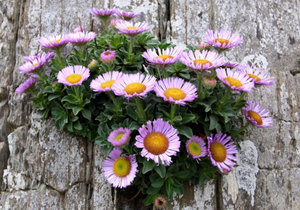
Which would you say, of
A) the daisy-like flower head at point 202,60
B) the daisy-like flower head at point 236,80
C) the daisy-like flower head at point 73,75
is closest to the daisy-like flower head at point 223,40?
the daisy-like flower head at point 202,60

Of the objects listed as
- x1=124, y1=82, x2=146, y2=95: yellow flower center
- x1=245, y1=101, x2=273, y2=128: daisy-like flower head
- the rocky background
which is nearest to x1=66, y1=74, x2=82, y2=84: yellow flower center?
x1=124, y1=82, x2=146, y2=95: yellow flower center

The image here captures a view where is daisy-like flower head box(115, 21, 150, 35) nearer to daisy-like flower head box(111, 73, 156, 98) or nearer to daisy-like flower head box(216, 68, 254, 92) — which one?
daisy-like flower head box(111, 73, 156, 98)

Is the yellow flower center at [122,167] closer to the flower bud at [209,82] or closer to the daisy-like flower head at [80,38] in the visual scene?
the flower bud at [209,82]

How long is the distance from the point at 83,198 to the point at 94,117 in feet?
2.01

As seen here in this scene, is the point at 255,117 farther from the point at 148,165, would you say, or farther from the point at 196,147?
the point at 148,165

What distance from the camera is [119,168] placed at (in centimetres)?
194

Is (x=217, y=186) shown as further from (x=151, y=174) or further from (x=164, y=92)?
(x=164, y=92)

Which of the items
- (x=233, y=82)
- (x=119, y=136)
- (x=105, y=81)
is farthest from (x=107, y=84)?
(x=233, y=82)

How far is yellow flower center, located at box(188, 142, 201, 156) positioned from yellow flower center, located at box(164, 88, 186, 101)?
33 cm

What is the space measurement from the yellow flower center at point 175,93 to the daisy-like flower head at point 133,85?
107 mm

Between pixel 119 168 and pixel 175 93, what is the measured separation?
0.62 metres

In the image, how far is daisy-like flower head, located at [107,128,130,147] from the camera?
71.8 inches

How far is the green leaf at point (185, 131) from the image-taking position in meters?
1.89

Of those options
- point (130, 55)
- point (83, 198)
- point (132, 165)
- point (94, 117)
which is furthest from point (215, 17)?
point (83, 198)
